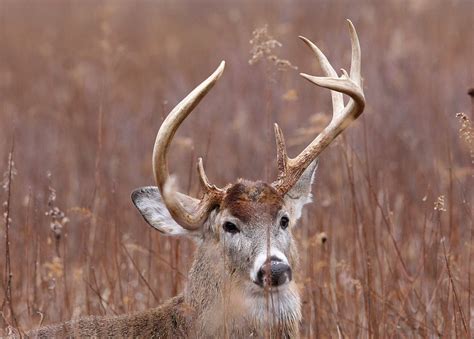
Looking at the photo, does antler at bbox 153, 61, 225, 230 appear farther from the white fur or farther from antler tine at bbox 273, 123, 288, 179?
antler tine at bbox 273, 123, 288, 179

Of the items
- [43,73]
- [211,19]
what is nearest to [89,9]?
[211,19]

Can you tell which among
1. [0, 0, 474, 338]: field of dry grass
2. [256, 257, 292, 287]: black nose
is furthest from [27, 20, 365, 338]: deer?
[0, 0, 474, 338]: field of dry grass

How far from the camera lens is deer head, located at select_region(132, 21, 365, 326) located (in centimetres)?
460

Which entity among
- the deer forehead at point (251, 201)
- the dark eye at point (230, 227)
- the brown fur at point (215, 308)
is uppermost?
the deer forehead at point (251, 201)

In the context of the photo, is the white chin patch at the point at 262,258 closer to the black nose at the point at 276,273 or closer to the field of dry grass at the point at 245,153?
the black nose at the point at 276,273

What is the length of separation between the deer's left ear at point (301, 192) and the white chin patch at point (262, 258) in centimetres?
60

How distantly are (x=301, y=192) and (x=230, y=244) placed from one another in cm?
61

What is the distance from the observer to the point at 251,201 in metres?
4.88

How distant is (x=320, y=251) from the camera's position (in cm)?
672

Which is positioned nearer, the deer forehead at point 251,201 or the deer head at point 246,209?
the deer head at point 246,209

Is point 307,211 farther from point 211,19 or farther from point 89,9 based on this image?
point 89,9

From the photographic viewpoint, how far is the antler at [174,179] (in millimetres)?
4578

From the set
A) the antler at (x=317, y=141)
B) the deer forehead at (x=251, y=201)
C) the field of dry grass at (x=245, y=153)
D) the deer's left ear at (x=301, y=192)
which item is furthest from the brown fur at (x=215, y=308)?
the field of dry grass at (x=245, y=153)

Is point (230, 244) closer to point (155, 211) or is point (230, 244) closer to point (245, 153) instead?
point (155, 211)
